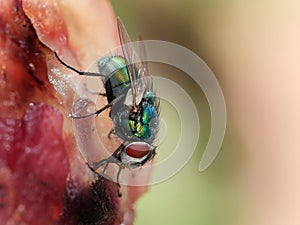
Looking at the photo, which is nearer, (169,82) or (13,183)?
(13,183)

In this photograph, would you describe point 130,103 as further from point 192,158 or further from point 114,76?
point 192,158

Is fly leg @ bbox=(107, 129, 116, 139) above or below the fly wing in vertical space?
below

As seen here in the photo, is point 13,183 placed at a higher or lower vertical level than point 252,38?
lower

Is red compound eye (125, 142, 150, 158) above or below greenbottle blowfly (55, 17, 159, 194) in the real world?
below

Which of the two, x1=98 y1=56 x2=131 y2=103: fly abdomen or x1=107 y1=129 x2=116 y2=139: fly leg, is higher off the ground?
x1=98 y1=56 x2=131 y2=103: fly abdomen

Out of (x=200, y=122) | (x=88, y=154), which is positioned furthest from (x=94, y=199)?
(x=200, y=122)

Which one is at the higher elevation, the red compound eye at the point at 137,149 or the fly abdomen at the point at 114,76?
the fly abdomen at the point at 114,76

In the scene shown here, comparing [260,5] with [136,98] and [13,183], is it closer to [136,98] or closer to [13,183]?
[136,98]
